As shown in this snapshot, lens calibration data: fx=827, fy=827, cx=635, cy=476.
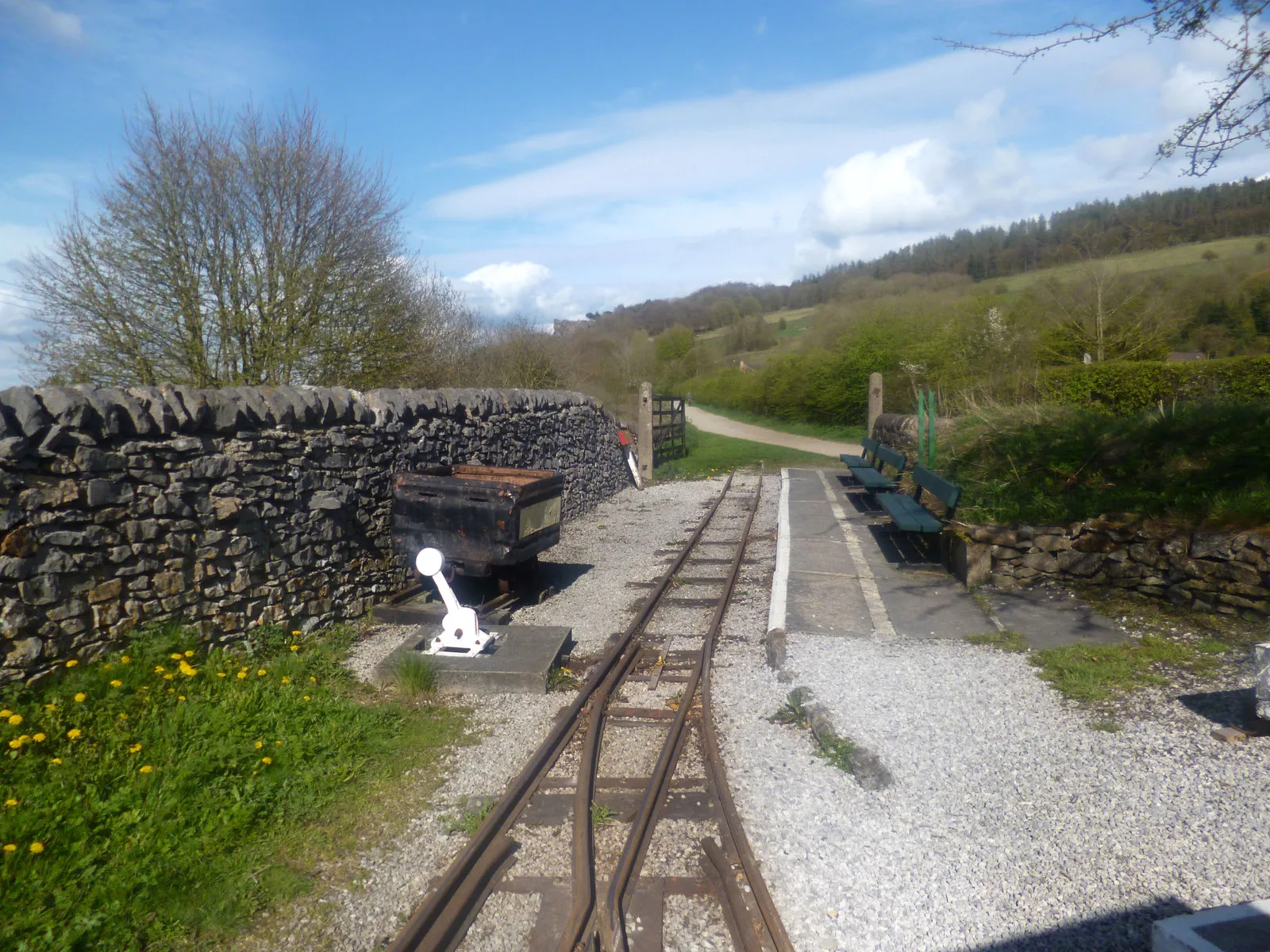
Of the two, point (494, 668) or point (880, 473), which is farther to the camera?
point (880, 473)

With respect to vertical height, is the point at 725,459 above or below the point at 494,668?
below

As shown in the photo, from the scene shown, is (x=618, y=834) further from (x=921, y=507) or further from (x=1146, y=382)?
(x=1146, y=382)

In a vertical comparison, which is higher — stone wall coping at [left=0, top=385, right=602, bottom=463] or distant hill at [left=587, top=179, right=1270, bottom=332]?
distant hill at [left=587, top=179, right=1270, bottom=332]

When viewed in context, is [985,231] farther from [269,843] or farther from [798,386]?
[269,843]

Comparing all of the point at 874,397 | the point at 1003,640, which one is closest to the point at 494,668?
the point at 1003,640

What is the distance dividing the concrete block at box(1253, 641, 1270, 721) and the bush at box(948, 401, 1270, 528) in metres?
2.55

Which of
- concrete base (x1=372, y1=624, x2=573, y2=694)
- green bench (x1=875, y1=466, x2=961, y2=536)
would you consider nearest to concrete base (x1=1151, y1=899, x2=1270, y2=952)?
concrete base (x1=372, y1=624, x2=573, y2=694)

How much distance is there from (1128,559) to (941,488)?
8.23 feet

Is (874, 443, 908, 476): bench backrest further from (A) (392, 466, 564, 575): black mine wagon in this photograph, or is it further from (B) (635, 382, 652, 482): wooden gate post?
(A) (392, 466, 564, 575): black mine wagon

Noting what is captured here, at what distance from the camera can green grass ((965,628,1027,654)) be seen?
6.66 m

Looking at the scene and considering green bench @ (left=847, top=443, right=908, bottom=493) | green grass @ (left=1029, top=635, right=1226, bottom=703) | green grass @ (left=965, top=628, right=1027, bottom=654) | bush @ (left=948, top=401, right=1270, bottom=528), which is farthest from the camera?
green bench @ (left=847, top=443, right=908, bottom=493)

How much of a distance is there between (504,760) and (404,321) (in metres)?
12.2

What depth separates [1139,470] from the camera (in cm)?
828

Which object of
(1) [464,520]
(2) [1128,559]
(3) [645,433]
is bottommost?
(2) [1128,559]
